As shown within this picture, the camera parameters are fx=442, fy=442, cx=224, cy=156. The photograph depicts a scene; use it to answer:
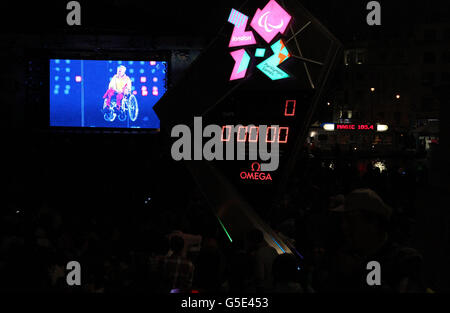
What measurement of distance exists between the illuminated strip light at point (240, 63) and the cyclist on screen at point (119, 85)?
6.85 m

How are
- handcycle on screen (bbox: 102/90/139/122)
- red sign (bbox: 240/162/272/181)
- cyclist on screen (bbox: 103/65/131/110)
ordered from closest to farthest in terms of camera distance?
red sign (bbox: 240/162/272/181) < cyclist on screen (bbox: 103/65/131/110) < handcycle on screen (bbox: 102/90/139/122)

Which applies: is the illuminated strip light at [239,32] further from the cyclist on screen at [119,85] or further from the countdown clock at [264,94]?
the cyclist on screen at [119,85]

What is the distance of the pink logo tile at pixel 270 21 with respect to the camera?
9.33 m

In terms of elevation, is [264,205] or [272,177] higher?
[272,177]

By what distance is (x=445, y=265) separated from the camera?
895 cm

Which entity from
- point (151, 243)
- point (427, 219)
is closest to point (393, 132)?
point (427, 219)

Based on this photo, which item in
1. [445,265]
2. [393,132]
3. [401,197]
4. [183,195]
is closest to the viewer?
[445,265]

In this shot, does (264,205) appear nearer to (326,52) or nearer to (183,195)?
(326,52)

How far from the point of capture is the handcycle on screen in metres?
16.2

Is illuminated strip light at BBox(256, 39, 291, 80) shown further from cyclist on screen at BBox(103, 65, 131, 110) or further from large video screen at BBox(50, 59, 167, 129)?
cyclist on screen at BBox(103, 65, 131, 110)

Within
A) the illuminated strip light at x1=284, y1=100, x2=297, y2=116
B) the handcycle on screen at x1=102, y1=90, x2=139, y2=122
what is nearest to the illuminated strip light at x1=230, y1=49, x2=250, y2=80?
the illuminated strip light at x1=284, y1=100, x2=297, y2=116

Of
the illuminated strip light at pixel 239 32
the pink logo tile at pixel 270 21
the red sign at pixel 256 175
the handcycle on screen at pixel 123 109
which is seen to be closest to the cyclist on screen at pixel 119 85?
the handcycle on screen at pixel 123 109
